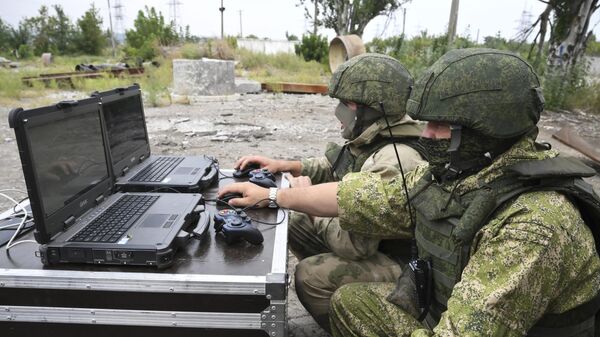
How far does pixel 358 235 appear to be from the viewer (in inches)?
90.7

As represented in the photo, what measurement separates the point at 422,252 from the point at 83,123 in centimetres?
155

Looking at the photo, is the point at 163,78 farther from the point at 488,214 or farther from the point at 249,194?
the point at 488,214

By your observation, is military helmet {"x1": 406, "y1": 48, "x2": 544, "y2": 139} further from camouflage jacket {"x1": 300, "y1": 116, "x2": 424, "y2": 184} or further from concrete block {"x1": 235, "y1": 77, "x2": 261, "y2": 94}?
concrete block {"x1": 235, "y1": 77, "x2": 261, "y2": 94}

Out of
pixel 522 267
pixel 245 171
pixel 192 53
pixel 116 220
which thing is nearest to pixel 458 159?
pixel 522 267

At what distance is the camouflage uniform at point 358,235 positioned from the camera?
2328 millimetres

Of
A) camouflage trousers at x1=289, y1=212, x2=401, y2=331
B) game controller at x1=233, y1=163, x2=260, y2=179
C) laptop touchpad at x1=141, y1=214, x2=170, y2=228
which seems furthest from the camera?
game controller at x1=233, y1=163, x2=260, y2=179

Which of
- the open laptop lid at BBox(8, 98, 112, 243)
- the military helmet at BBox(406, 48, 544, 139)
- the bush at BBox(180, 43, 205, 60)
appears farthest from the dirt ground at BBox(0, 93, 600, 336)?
the bush at BBox(180, 43, 205, 60)

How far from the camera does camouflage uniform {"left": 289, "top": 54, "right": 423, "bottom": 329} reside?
2.33 meters

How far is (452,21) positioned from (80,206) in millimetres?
11886

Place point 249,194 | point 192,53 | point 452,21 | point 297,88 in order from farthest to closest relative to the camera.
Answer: point 192,53 → point 297,88 → point 452,21 → point 249,194

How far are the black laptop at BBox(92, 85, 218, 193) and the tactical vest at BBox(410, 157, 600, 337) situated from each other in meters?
1.27

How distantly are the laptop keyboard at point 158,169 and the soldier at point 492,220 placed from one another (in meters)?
1.32

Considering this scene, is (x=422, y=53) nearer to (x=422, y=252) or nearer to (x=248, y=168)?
(x=248, y=168)

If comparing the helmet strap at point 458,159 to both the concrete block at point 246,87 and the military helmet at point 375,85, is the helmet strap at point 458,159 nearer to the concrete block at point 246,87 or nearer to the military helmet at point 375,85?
the military helmet at point 375,85
